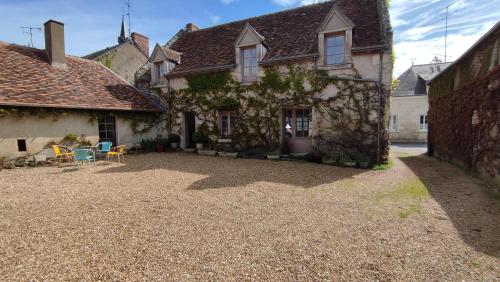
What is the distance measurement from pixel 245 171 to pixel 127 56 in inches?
607

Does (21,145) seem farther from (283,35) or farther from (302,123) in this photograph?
(283,35)

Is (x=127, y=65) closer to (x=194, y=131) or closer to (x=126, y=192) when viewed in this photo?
(x=194, y=131)

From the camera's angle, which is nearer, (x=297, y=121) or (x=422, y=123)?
(x=297, y=121)

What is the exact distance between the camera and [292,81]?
10328 millimetres

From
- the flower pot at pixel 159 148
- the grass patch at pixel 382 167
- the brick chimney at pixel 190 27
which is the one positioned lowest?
the grass patch at pixel 382 167

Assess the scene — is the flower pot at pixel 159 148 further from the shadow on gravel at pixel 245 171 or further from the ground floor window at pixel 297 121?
the ground floor window at pixel 297 121

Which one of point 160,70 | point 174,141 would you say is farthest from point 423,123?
point 160,70

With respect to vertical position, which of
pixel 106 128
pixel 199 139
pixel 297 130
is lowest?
pixel 199 139

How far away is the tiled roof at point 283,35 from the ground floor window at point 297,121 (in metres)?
2.35

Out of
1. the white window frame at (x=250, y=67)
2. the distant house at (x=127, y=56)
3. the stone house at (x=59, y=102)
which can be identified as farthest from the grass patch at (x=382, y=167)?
the distant house at (x=127, y=56)

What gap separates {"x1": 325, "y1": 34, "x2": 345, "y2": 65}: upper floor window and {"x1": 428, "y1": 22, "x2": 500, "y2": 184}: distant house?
371cm

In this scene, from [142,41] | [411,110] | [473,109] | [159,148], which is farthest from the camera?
[411,110]

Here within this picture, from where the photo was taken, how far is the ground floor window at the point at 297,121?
10.7 m

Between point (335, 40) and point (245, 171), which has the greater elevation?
point (335, 40)
